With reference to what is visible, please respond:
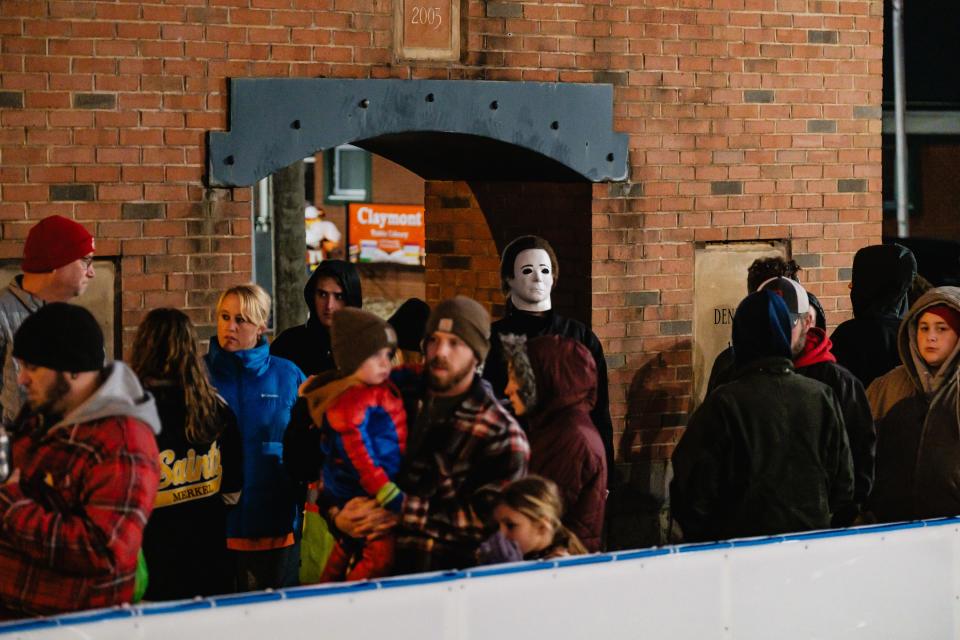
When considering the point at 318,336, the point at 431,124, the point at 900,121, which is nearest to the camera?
the point at 318,336

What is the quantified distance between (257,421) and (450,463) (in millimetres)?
1583

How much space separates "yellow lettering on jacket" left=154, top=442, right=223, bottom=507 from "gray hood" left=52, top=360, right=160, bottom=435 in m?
0.88

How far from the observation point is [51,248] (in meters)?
5.86

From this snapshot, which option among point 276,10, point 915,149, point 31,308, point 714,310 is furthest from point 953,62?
point 31,308

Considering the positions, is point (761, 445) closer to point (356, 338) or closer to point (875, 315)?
point (356, 338)

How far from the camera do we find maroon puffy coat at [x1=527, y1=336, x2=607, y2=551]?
5.58 metres

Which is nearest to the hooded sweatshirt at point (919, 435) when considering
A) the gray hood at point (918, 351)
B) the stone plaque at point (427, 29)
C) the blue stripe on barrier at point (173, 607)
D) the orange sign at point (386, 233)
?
the gray hood at point (918, 351)

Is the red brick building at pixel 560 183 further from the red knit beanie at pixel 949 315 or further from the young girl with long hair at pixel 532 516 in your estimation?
the young girl with long hair at pixel 532 516

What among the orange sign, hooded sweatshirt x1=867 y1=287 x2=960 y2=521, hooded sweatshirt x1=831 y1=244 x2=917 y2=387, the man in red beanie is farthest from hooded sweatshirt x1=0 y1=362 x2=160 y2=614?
the orange sign

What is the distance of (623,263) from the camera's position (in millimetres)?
8102

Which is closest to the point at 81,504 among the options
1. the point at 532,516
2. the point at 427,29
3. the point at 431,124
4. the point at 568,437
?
the point at 532,516

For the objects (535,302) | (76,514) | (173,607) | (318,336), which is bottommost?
(173,607)

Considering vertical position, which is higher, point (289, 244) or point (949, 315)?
point (289, 244)

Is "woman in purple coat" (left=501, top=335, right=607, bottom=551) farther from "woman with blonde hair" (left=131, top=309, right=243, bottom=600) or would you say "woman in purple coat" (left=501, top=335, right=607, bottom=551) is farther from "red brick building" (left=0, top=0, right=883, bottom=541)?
"red brick building" (left=0, top=0, right=883, bottom=541)
